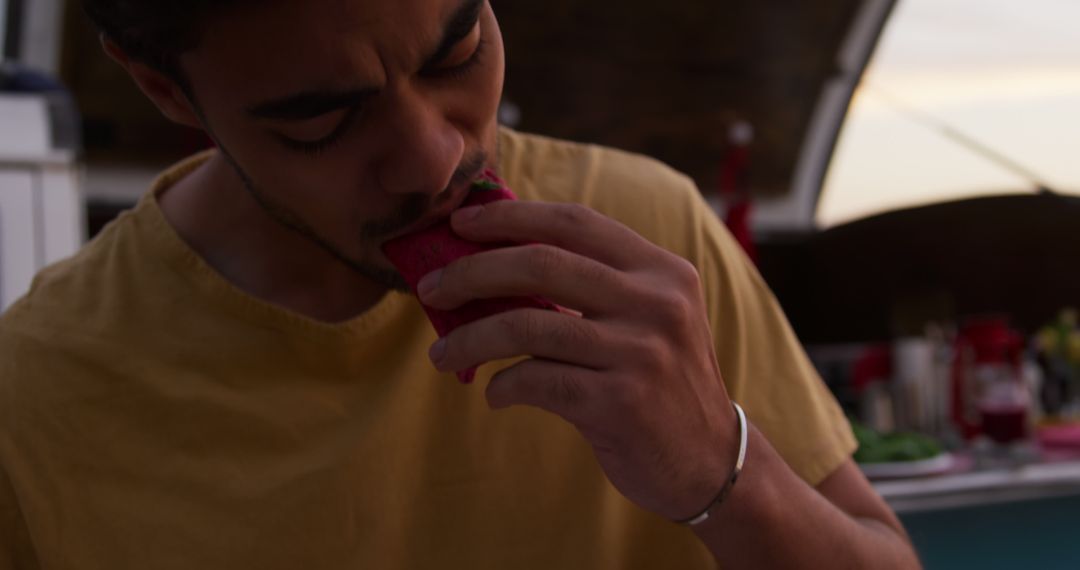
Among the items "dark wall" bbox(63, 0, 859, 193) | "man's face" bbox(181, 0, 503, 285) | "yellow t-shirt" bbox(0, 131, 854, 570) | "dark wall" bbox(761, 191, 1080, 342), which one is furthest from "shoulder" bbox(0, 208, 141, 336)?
"dark wall" bbox(761, 191, 1080, 342)

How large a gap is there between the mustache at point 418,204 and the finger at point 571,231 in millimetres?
70

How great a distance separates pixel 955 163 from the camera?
15.9 feet

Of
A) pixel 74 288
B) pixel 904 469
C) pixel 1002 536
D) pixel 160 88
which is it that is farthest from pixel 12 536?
pixel 1002 536

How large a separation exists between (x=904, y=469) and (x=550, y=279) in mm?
2413

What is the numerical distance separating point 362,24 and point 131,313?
0.52 m

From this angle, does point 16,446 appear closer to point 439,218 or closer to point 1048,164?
point 439,218

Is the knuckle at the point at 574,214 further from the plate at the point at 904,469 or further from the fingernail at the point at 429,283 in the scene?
the plate at the point at 904,469

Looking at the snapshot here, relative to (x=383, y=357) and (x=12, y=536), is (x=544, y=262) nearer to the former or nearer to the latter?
(x=383, y=357)

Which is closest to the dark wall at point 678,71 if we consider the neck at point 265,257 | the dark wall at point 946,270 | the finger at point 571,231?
the dark wall at point 946,270

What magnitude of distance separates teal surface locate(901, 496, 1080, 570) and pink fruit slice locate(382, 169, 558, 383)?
230 cm

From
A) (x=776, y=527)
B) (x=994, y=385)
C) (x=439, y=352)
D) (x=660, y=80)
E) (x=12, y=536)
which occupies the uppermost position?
(x=439, y=352)

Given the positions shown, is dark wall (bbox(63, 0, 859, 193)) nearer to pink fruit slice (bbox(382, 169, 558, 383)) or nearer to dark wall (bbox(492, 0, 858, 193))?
dark wall (bbox(492, 0, 858, 193))

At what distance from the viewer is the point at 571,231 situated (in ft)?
2.93

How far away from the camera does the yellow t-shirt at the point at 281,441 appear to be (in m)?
1.11
